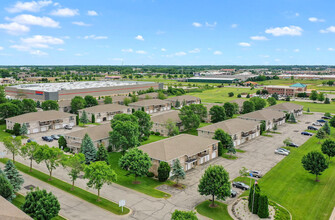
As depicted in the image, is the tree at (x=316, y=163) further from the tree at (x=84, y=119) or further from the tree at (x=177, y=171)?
the tree at (x=84, y=119)

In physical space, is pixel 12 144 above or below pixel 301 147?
above

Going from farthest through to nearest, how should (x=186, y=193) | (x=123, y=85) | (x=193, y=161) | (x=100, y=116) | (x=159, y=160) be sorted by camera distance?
(x=123, y=85) → (x=100, y=116) → (x=193, y=161) → (x=159, y=160) → (x=186, y=193)

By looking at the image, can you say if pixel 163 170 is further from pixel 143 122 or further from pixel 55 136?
pixel 55 136

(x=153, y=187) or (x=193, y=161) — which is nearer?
(x=153, y=187)

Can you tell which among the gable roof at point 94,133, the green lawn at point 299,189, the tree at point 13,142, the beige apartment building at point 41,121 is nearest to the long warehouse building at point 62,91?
the beige apartment building at point 41,121

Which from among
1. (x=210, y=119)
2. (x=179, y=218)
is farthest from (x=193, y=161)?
(x=210, y=119)

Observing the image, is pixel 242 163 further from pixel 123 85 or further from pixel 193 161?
pixel 123 85

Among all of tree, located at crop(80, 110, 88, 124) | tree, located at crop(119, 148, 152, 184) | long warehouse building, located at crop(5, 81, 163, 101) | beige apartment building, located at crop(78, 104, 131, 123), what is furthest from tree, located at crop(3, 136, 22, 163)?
long warehouse building, located at crop(5, 81, 163, 101)
